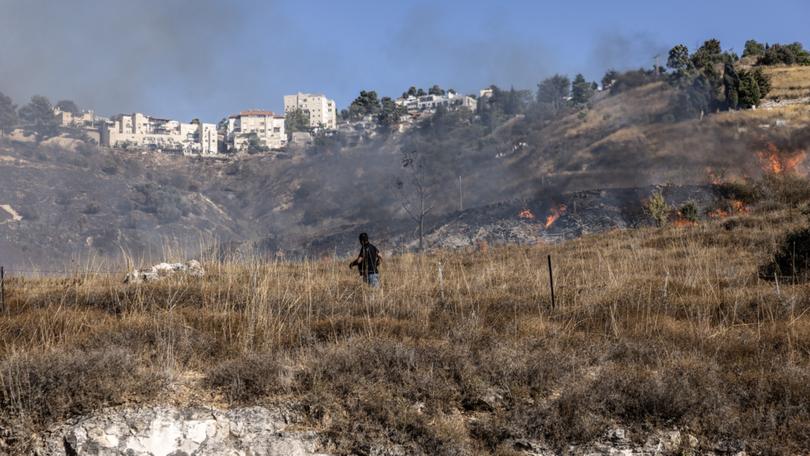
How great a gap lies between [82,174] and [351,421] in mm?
90211

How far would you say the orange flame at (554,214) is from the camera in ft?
149

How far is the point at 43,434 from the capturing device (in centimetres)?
496

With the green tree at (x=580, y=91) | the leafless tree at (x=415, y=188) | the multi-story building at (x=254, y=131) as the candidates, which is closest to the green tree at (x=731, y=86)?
the leafless tree at (x=415, y=188)

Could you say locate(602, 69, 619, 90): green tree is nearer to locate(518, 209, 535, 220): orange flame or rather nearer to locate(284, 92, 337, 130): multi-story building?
locate(518, 209, 535, 220): orange flame

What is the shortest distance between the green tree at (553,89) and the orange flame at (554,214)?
71101 millimetres

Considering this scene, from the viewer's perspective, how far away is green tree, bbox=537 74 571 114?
379 ft

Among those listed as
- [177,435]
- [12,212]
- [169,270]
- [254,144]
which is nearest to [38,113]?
[254,144]

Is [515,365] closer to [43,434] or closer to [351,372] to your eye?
[351,372]

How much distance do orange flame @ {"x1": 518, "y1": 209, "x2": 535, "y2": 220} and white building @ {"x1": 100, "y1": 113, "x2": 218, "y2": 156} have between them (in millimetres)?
99968

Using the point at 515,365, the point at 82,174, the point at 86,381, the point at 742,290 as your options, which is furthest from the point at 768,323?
the point at 82,174

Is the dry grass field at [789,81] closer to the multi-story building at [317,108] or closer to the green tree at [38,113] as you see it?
the green tree at [38,113]

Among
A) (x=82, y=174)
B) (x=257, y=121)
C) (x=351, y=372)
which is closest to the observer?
(x=351, y=372)

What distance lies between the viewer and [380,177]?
93875mm

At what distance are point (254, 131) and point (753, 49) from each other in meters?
104
